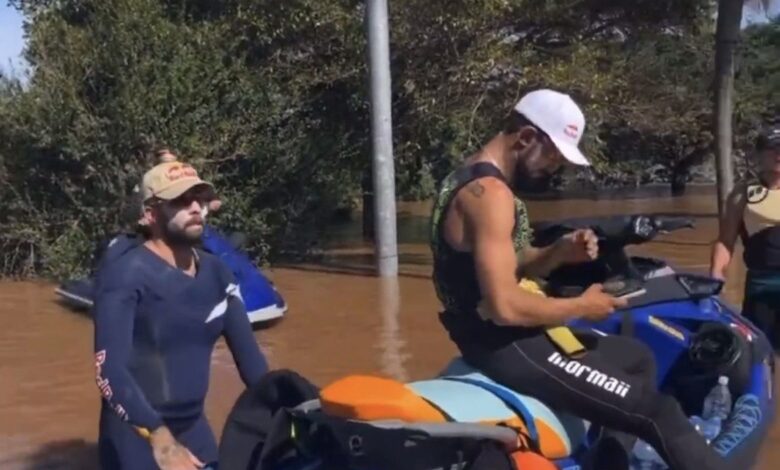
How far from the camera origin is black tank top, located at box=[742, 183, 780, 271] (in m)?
6.08

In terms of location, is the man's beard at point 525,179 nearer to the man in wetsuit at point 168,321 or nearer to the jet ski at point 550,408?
the jet ski at point 550,408

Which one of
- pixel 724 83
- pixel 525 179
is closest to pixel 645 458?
pixel 525 179

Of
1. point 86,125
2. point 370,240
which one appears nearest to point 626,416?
point 86,125

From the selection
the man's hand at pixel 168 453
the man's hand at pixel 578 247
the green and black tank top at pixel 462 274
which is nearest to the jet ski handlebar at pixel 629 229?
the man's hand at pixel 578 247

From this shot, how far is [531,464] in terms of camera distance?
3.83 meters

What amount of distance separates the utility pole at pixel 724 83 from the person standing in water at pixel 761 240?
14.0m

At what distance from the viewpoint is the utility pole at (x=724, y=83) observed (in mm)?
19969

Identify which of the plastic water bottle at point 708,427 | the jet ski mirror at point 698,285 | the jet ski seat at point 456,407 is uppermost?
the jet ski mirror at point 698,285

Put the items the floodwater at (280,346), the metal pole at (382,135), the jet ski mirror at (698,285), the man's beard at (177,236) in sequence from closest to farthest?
the man's beard at (177,236) < the jet ski mirror at (698,285) < the floodwater at (280,346) < the metal pole at (382,135)

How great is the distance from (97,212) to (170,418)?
11.1 m

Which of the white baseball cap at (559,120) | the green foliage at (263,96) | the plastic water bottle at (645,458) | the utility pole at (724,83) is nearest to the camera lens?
the white baseball cap at (559,120)

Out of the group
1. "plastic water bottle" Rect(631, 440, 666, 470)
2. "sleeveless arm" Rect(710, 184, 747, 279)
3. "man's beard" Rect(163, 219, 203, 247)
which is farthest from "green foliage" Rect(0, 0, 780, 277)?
"plastic water bottle" Rect(631, 440, 666, 470)

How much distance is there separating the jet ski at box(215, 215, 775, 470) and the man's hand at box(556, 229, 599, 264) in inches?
11.3

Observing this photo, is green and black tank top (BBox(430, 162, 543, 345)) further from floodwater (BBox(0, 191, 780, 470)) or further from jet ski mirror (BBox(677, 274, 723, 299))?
floodwater (BBox(0, 191, 780, 470))
